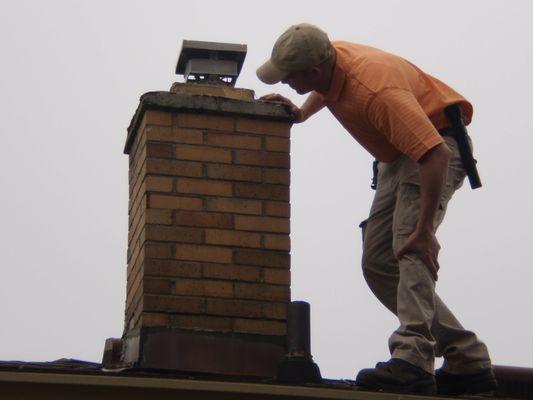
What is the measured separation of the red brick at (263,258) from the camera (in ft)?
20.7

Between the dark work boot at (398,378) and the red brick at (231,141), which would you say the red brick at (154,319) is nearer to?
the red brick at (231,141)

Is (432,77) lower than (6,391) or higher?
higher

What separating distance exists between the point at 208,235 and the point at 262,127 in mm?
639

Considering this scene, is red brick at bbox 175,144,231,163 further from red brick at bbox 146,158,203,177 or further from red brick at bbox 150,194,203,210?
red brick at bbox 150,194,203,210

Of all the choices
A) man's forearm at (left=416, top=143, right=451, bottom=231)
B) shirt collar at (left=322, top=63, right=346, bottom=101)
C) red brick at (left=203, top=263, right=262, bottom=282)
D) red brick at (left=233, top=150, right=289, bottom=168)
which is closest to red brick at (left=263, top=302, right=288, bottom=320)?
red brick at (left=203, top=263, right=262, bottom=282)

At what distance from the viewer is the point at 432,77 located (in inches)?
239

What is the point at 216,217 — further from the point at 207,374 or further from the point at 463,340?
the point at 463,340

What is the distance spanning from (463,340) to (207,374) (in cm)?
112

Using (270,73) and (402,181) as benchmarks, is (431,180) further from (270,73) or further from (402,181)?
(270,73)

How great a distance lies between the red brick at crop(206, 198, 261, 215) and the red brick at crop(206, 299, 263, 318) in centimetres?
44

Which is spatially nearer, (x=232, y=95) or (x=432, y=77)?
(x=432, y=77)

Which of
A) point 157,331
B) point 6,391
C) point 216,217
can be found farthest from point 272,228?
point 6,391

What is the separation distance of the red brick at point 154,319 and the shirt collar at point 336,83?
1.23 metres

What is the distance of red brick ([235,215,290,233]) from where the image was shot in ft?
Result: 20.9
